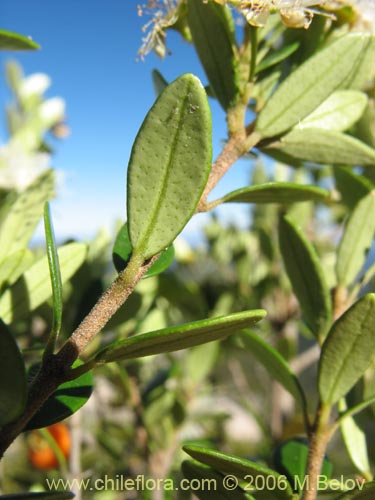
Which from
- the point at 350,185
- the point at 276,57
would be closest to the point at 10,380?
the point at 276,57

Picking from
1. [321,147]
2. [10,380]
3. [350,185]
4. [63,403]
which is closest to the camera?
[10,380]

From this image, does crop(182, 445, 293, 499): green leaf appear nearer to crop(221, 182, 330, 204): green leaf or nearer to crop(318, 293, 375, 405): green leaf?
crop(318, 293, 375, 405): green leaf

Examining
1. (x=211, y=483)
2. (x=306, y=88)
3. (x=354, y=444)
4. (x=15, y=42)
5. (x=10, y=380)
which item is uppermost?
(x=15, y=42)

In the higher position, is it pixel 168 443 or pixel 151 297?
pixel 151 297

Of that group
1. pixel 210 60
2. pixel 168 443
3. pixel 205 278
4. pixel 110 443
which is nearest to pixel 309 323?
pixel 210 60

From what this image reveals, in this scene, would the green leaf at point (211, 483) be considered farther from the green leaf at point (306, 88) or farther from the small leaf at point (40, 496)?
the green leaf at point (306, 88)

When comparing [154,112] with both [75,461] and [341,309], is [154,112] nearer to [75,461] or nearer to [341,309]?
[341,309]

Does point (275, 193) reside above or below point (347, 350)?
above

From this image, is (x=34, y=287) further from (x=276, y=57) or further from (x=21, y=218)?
(x=276, y=57)
